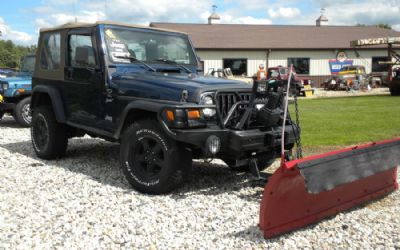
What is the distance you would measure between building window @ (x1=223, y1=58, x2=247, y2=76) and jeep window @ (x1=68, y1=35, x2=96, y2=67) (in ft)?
86.0

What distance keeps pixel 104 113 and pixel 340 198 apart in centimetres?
315

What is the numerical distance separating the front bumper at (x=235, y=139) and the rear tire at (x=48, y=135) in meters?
3.10

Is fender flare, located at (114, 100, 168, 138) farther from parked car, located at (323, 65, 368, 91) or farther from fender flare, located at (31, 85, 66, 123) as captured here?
parked car, located at (323, 65, 368, 91)

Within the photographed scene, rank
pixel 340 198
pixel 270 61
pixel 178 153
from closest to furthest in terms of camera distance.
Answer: pixel 340 198
pixel 178 153
pixel 270 61

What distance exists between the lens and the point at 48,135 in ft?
24.3

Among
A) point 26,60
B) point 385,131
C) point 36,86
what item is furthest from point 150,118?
point 26,60

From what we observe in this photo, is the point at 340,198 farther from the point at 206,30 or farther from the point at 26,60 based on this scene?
the point at 206,30

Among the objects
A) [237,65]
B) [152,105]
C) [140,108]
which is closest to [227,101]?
[152,105]

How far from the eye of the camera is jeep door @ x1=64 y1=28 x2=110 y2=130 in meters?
6.25

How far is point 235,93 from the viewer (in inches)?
217

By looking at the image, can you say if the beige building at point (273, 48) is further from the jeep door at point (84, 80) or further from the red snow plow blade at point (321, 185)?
the red snow plow blade at point (321, 185)

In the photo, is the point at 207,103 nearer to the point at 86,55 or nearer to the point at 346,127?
the point at 86,55

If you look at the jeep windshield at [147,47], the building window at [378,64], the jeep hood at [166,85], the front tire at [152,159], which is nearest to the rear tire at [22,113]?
the jeep windshield at [147,47]

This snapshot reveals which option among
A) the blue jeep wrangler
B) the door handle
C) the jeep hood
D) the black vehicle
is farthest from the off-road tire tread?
the jeep hood
